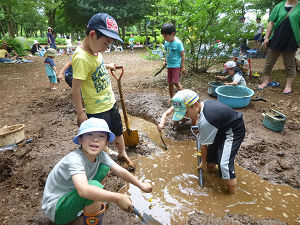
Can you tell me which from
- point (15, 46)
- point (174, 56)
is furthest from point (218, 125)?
point (15, 46)

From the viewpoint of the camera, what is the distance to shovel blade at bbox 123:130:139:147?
120 inches

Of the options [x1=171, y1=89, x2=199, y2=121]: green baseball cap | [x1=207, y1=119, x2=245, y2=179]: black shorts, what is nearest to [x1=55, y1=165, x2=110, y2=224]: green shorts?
[x1=171, y1=89, x2=199, y2=121]: green baseball cap

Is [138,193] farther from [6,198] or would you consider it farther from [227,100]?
[227,100]

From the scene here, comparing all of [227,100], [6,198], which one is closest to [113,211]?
[6,198]

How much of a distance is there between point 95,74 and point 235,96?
11.8ft

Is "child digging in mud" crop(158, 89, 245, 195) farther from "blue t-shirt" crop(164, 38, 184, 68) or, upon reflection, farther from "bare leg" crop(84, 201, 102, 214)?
"blue t-shirt" crop(164, 38, 184, 68)

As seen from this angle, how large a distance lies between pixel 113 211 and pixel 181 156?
1.40 metres

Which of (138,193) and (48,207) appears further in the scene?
(138,193)

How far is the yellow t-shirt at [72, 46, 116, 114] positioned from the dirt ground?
3.22ft

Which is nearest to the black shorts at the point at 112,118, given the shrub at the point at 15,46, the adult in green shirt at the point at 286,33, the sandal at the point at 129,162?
the sandal at the point at 129,162

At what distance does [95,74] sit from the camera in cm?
212

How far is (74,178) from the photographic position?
1.40m

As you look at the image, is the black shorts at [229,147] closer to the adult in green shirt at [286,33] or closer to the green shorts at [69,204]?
the green shorts at [69,204]

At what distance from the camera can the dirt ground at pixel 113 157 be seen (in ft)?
6.54
